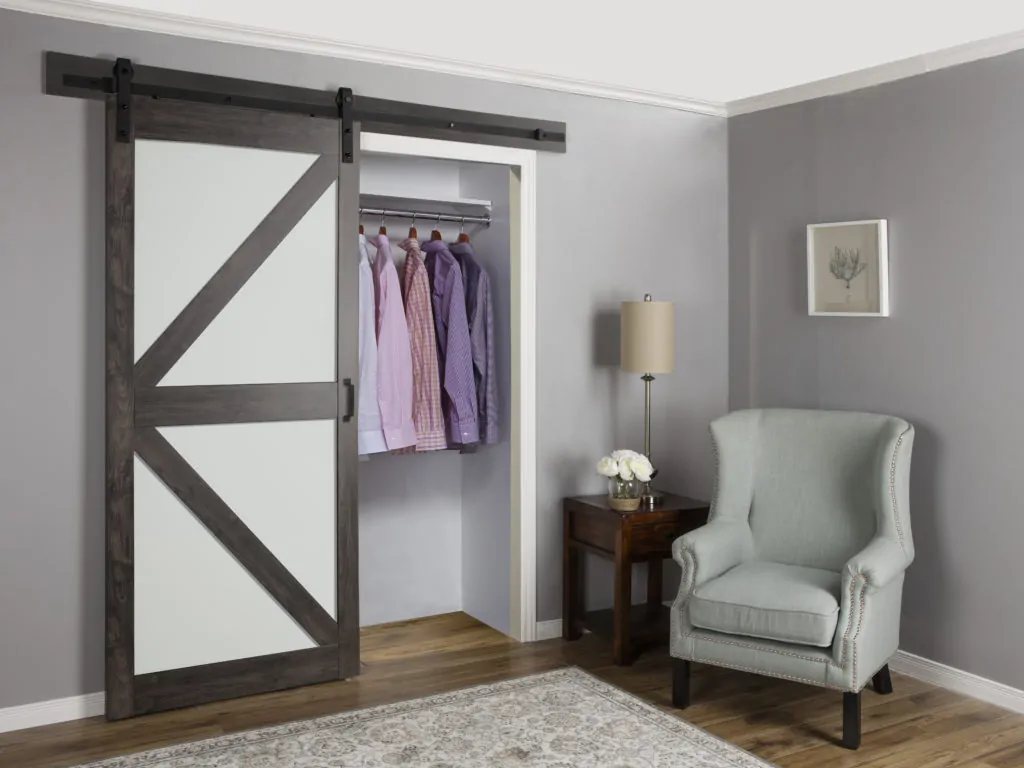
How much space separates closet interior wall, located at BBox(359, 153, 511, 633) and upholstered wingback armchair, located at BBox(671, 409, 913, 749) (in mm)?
1093

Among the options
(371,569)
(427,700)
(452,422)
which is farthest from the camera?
(371,569)

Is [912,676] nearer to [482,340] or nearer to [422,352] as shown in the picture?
[482,340]

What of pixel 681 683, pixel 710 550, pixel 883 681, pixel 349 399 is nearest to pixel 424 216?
pixel 349 399

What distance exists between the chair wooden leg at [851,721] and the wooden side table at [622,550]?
987mm

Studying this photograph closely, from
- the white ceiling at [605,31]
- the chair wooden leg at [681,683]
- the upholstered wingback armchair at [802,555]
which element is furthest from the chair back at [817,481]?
the white ceiling at [605,31]

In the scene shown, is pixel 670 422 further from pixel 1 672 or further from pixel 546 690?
pixel 1 672

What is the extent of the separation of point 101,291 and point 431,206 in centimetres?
162

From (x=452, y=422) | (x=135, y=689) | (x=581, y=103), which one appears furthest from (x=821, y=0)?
(x=135, y=689)

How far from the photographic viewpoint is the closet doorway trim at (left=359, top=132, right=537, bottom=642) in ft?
13.9

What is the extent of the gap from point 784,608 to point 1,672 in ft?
8.34

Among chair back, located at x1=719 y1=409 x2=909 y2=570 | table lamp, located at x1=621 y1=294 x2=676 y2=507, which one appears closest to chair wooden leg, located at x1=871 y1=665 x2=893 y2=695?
chair back, located at x1=719 y1=409 x2=909 y2=570

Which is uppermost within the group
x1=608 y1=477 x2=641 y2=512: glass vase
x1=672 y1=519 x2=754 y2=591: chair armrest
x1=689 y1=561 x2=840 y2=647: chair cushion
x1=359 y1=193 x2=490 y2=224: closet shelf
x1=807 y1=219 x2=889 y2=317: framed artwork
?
x1=359 y1=193 x2=490 y2=224: closet shelf

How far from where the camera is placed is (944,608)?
3.81 metres

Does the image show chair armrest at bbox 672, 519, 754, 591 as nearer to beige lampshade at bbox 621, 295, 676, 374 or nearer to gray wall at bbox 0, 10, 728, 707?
beige lampshade at bbox 621, 295, 676, 374
